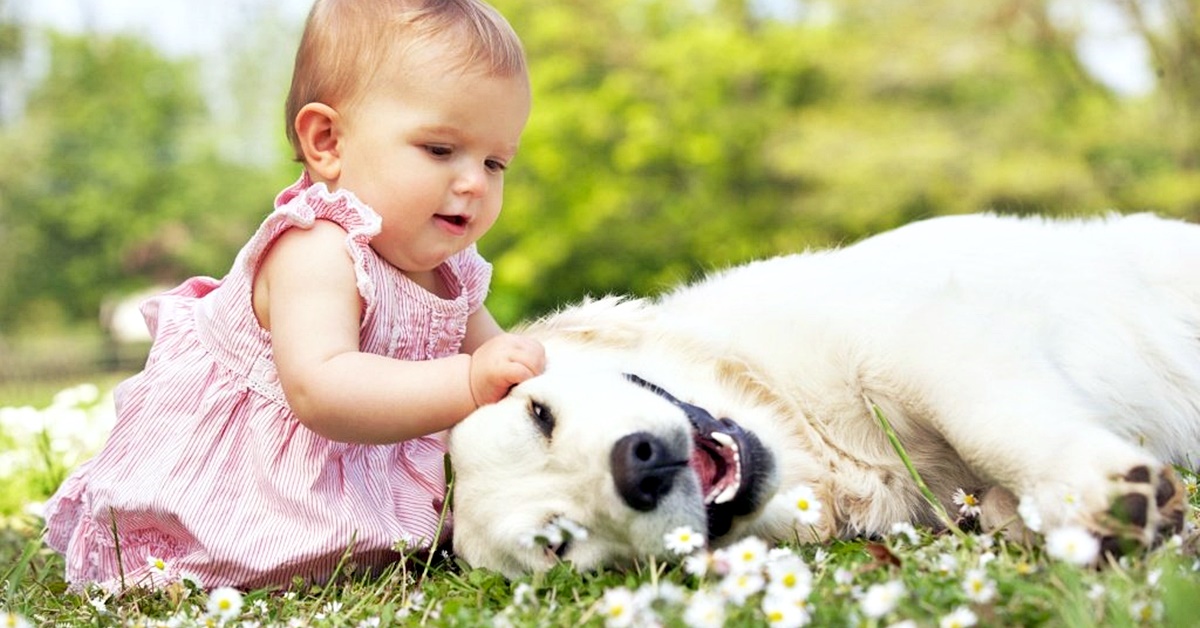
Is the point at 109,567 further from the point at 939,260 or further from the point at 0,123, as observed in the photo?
the point at 0,123

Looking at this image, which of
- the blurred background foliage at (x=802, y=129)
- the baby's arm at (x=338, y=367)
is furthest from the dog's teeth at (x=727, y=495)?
the blurred background foliage at (x=802, y=129)

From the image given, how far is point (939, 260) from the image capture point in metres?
3.32

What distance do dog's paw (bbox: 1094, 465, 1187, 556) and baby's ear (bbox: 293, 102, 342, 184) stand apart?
6.28 ft

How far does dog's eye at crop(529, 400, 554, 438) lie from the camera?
265 centimetres

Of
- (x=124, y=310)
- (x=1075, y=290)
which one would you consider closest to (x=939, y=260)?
(x=1075, y=290)

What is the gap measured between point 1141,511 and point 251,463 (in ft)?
6.76

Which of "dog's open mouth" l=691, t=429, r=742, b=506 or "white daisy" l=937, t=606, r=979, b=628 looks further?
"dog's open mouth" l=691, t=429, r=742, b=506

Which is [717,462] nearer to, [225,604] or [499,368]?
[499,368]

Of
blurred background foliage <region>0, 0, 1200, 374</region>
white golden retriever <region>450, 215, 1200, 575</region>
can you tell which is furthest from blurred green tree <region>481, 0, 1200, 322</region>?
white golden retriever <region>450, 215, 1200, 575</region>

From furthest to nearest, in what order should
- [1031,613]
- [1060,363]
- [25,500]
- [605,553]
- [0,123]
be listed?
[0,123]
[25,500]
[1060,363]
[605,553]
[1031,613]

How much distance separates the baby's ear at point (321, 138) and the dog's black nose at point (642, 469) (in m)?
1.10

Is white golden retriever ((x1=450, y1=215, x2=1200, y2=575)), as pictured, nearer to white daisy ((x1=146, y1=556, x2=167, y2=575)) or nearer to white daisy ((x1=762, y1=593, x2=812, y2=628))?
white daisy ((x1=762, y1=593, x2=812, y2=628))

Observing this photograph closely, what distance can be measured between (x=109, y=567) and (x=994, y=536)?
223 centimetres

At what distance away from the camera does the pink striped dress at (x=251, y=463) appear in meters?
2.91
